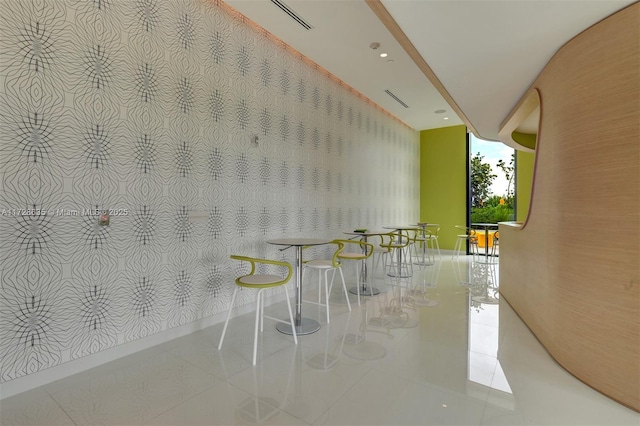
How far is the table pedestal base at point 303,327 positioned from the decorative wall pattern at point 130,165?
32.9 inches

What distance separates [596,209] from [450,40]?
1.77 meters

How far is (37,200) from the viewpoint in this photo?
222cm

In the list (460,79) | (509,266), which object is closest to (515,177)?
(509,266)

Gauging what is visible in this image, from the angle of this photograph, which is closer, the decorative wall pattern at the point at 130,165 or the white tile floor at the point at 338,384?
the white tile floor at the point at 338,384

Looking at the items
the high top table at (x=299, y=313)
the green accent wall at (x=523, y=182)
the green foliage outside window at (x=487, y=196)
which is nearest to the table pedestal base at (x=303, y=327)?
the high top table at (x=299, y=313)

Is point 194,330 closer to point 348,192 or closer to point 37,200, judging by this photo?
point 37,200

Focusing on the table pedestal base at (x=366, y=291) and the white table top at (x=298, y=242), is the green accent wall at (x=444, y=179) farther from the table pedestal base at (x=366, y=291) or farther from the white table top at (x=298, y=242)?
the white table top at (x=298, y=242)

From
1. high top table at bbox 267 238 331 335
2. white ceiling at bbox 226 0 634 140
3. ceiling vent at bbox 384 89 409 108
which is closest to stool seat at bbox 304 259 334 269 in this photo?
high top table at bbox 267 238 331 335

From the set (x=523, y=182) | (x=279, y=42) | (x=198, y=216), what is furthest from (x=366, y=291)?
(x=523, y=182)

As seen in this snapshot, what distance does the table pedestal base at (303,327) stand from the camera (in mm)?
3170

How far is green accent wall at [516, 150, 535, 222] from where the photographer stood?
24.8 feet

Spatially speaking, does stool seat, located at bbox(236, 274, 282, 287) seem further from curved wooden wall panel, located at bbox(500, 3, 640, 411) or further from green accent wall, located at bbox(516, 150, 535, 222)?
green accent wall, located at bbox(516, 150, 535, 222)

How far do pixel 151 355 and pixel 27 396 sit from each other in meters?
0.80

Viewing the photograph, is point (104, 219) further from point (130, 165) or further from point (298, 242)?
point (298, 242)
